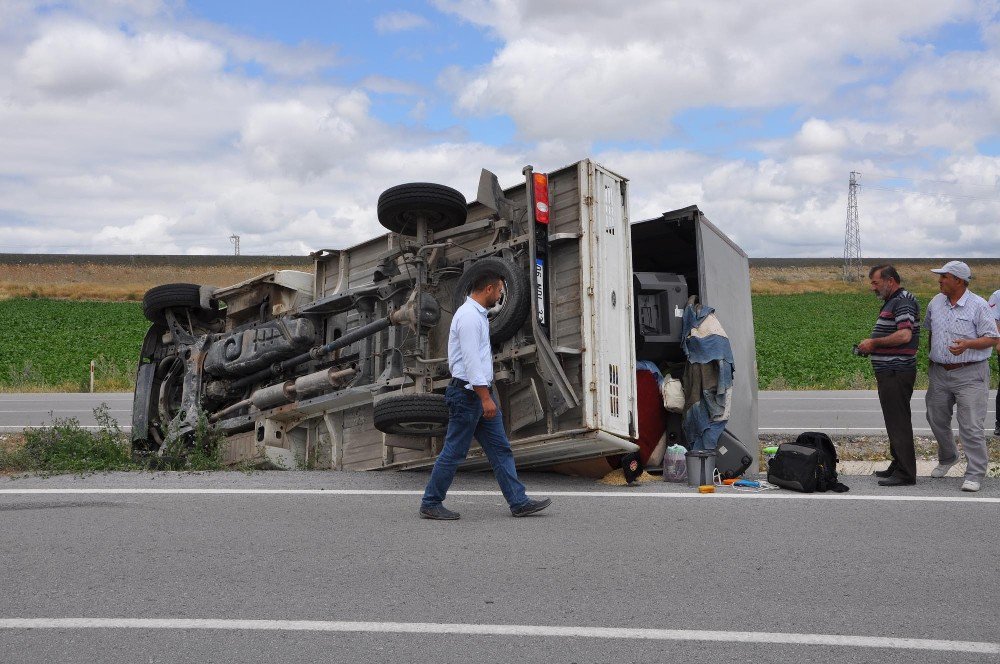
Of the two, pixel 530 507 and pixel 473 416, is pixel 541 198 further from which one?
pixel 530 507

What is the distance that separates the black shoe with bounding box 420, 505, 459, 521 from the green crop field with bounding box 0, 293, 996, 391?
1521 cm

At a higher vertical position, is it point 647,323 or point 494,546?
point 647,323

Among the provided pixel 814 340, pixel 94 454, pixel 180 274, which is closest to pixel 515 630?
pixel 94 454

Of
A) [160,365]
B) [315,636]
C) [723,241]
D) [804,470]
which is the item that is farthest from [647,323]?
[160,365]

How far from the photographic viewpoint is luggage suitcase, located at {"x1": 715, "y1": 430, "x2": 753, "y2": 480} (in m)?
7.88

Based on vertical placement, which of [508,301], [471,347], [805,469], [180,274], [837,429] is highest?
[180,274]

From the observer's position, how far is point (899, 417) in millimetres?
7203

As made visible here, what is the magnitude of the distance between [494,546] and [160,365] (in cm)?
686

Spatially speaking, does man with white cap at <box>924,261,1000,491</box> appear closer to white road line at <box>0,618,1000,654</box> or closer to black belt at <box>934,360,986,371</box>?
black belt at <box>934,360,986,371</box>

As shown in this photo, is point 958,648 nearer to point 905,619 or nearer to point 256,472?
point 905,619

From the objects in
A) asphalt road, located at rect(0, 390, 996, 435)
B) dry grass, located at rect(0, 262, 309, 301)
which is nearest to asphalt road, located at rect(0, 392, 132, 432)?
asphalt road, located at rect(0, 390, 996, 435)

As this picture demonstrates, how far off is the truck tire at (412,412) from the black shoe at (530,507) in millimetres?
Result: 1232

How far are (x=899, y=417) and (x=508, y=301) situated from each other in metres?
3.23

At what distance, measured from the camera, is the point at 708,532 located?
5.44m
